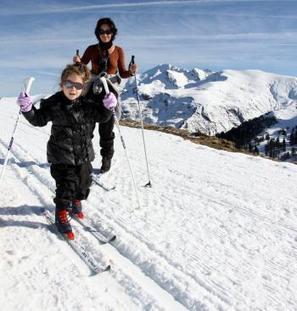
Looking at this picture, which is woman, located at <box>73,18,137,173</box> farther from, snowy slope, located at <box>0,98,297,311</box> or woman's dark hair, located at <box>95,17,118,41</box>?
snowy slope, located at <box>0,98,297,311</box>

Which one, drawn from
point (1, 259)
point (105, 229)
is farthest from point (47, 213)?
point (1, 259)

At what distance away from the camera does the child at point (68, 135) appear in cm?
582

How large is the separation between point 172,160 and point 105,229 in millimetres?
6606

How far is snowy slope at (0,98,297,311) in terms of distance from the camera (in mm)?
4477

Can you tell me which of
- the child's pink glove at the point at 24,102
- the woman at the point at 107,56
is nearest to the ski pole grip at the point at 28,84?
the child's pink glove at the point at 24,102

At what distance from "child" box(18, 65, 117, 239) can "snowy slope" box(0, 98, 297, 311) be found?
0.60m

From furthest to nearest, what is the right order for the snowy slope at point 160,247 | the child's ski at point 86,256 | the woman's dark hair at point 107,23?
the woman's dark hair at point 107,23 < the child's ski at point 86,256 < the snowy slope at point 160,247

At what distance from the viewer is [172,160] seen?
41.3 feet

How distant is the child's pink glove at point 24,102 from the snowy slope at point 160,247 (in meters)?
1.73

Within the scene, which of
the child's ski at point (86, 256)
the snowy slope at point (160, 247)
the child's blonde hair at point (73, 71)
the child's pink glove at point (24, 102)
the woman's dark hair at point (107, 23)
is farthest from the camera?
the woman's dark hair at point (107, 23)

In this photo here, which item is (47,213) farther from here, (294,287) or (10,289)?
(294,287)

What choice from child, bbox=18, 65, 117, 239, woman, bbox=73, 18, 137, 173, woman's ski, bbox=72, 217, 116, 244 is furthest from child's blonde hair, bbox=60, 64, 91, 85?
woman, bbox=73, 18, 137, 173

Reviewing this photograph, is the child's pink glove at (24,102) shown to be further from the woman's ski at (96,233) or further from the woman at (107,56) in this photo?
the woman at (107,56)

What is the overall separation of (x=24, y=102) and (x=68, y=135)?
2.47 ft
